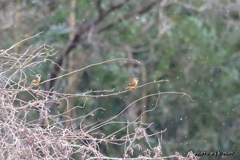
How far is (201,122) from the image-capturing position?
35.6 feet

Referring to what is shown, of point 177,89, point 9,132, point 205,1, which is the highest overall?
point 9,132

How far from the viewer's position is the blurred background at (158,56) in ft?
30.9

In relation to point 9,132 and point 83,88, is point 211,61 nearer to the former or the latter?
point 83,88

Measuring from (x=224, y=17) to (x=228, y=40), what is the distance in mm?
395

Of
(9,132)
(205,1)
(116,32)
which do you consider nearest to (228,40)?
(205,1)

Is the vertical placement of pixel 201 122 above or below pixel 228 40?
below

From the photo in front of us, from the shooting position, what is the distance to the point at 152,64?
10.3 meters

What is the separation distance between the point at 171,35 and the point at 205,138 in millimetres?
1981

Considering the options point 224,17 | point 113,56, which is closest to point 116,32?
point 113,56

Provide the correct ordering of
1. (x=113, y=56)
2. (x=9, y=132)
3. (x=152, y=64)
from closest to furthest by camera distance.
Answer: (x=9, y=132) < (x=113, y=56) < (x=152, y=64)

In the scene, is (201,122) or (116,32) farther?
(201,122)

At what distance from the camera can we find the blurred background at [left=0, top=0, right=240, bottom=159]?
9.41m

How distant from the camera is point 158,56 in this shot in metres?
10.2

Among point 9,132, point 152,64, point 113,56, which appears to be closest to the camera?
point 9,132
